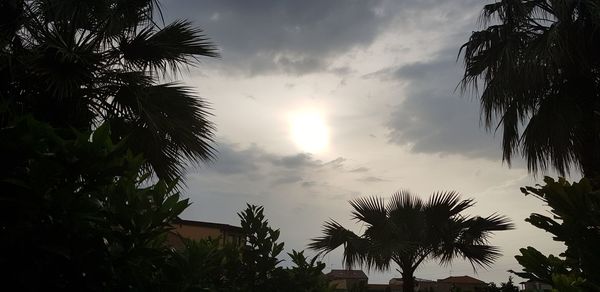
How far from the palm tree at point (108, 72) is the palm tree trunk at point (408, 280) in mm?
5896

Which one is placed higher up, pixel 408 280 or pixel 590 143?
pixel 590 143

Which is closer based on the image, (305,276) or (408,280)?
(305,276)

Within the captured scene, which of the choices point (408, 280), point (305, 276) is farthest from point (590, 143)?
point (305, 276)

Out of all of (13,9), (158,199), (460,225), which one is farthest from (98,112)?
(460,225)

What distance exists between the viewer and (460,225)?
11.0 meters

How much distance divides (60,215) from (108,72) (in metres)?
5.09

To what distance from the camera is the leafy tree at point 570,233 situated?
7.04 ft

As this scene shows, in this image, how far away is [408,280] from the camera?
420 inches

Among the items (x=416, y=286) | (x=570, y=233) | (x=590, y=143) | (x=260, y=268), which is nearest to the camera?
(x=570, y=233)

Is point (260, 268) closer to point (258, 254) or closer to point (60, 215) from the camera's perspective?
point (258, 254)

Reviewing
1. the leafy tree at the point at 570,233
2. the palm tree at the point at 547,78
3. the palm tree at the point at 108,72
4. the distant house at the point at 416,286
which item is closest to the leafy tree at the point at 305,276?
the leafy tree at the point at 570,233

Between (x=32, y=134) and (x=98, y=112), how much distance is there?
4940mm

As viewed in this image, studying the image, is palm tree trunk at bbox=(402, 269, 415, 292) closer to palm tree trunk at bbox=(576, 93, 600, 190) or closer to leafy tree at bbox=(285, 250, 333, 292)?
palm tree trunk at bbox=(576, 93, 600, 190)

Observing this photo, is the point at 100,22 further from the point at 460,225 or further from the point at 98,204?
the point at 460,225
